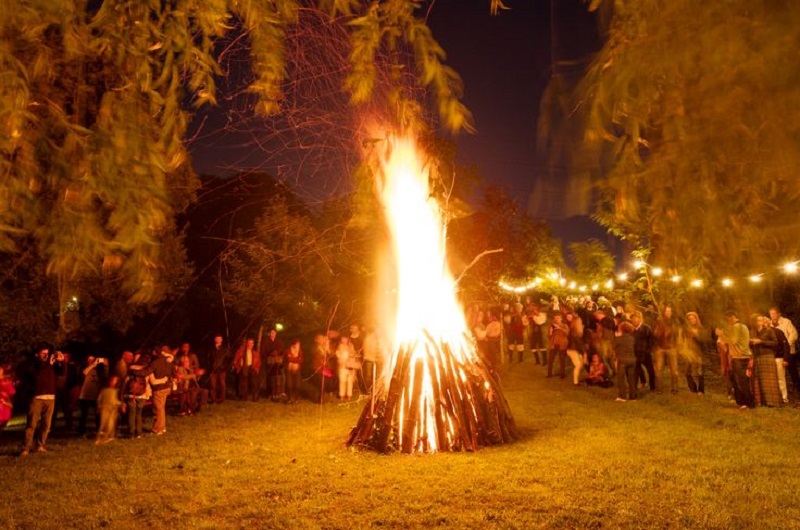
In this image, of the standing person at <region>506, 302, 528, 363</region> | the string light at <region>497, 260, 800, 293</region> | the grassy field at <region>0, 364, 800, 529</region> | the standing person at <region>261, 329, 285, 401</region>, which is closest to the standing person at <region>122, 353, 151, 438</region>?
the grassy field at <region>0, 364, 800, 529</region>

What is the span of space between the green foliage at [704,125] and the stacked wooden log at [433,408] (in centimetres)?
677

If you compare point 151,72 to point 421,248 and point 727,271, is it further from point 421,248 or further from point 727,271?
point 421,248

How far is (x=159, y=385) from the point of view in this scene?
41.1 feet

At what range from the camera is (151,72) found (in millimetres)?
4719

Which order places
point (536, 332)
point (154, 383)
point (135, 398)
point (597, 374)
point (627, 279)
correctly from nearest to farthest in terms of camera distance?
point (135, 398)
point (154, 383)
point (597, 374)
point (536, 332)
point (627, 279)

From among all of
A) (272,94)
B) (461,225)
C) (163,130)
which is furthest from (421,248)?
(461,225)

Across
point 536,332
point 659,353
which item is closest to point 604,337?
point 659,353

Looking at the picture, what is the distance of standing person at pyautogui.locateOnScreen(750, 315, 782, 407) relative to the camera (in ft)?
41.3

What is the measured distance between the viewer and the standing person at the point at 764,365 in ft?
41.3

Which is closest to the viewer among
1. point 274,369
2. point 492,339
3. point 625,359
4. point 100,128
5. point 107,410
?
point 100,128

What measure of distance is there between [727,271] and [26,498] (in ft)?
28.4

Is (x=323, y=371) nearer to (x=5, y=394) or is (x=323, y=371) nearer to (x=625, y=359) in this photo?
(x=5, y=394)

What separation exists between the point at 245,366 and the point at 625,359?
1020cm

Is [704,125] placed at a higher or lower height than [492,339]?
higher
